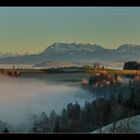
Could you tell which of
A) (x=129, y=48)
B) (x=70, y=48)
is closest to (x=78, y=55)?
(x=70, y=48)

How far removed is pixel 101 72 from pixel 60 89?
0.74 feet

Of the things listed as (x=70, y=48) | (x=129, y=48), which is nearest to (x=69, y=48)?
(x=70, y=48)

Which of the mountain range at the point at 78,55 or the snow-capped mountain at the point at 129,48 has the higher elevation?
the snow-capped mountain at the point at 129,48

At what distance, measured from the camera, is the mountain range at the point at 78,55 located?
2.06 metres

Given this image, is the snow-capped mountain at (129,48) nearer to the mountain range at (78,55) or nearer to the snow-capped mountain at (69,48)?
the mountain range at (78,55)

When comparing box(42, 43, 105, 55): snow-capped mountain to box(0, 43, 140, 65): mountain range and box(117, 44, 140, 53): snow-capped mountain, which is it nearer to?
box(0, 43, 140, 65): mountain range

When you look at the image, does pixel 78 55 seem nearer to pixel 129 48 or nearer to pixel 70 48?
pixel 70 48

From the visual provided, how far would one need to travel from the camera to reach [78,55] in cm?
210

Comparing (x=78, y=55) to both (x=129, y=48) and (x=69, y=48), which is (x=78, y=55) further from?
(x=129, y=48)

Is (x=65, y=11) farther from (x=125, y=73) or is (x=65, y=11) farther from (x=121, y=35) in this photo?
(x=125, y=73)

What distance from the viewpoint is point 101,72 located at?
6.78 feet

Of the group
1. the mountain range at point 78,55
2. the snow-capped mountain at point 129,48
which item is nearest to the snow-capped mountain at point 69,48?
the mountain range at point 78,55

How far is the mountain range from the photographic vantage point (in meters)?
2.06

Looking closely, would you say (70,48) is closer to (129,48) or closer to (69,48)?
(69,48)
